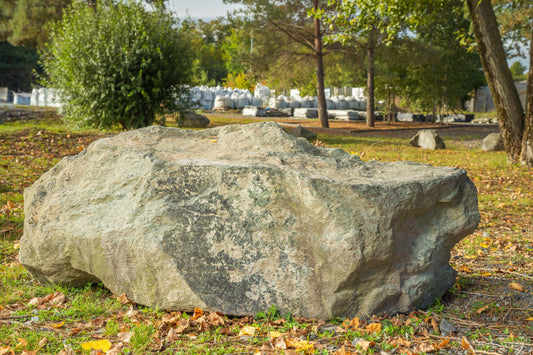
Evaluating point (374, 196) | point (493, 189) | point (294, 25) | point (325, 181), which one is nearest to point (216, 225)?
point (325, 181)

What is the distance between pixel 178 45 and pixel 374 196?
12.3 metres

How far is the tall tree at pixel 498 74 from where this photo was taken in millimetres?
10023

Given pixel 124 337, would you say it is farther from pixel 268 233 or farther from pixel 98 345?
pixel 268 233

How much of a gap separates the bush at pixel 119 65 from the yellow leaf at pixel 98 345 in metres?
10.9

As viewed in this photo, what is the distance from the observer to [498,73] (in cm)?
1034

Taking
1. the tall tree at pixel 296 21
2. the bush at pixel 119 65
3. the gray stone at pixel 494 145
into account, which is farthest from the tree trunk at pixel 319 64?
the gray stone at pixel 494 145

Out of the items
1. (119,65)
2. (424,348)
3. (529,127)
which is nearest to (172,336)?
(424,348)

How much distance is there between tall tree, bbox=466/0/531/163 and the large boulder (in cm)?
773

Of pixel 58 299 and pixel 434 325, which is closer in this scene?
pixel 434 325

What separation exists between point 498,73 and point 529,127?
1.40 m

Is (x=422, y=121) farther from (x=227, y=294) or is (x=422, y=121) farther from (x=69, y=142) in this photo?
(x=227, y=294)

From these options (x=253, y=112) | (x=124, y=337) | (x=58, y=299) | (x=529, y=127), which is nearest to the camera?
(x=124, y=337)

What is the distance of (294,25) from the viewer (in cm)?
1978

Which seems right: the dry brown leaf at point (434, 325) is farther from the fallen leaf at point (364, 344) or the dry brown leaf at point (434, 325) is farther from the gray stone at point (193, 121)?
the gray stone at point (193, 121)
